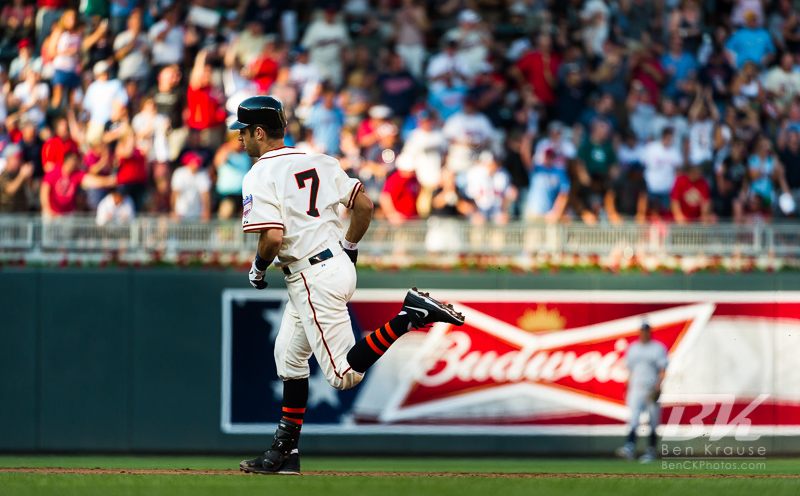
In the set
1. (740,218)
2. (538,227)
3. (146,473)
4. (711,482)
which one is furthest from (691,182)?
(146,473)

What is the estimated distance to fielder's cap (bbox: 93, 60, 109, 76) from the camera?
12109 millimetres

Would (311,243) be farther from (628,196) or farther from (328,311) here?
(628,196)

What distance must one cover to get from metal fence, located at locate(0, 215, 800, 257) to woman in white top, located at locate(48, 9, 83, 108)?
2233 millimetres

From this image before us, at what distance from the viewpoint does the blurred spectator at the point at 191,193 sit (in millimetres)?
11141

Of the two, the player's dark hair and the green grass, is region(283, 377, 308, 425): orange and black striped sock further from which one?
the player's dark hair

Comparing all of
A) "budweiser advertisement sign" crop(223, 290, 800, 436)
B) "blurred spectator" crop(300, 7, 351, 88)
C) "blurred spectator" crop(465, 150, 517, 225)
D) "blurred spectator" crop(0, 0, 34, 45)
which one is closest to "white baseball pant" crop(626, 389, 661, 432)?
"budweiser advertisement sign" crop(223, 290, 800, 436)

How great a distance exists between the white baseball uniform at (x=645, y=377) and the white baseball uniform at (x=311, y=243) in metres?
5.32

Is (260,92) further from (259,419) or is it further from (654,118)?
(654,118)

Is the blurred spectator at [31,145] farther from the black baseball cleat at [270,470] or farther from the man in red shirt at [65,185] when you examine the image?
the black baseball cleat at [270,470]

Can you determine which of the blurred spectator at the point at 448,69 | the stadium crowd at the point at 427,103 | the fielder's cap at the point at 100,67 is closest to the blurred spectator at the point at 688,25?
the stadium crowd at the point at 427,103

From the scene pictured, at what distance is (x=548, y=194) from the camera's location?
1130 centimetres

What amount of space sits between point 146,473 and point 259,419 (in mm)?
4756

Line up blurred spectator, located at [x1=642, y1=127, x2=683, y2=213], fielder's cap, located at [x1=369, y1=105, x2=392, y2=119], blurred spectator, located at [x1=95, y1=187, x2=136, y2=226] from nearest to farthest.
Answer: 1. blurred spectator, located at [x1=95, y1=187, x2=136, y2=226]
2. blurred spectator, located at [x1=642, y1=127, x2=683, y2=213]
3. fielder's cap, located at [x1=369, y1=105, x2=392, y2=119]

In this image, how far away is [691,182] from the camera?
1139cm
